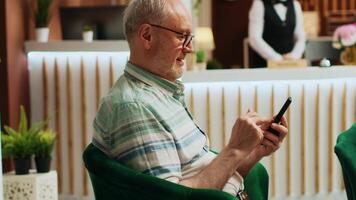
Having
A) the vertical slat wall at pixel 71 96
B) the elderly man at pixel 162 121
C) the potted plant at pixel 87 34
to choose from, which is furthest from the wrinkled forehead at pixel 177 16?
the potted plant at pixel 87 34

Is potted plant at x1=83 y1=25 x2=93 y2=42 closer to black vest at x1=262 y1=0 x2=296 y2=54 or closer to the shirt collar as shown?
black vest at x1=262 y1=0 x2=296 y2=54

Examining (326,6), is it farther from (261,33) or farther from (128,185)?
(128,185)

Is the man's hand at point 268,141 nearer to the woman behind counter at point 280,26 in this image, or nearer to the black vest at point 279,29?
the woman behind counter at point 280,26

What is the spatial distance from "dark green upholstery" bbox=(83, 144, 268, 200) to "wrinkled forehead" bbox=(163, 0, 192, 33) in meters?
0.47

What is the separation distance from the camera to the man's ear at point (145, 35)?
233 cm

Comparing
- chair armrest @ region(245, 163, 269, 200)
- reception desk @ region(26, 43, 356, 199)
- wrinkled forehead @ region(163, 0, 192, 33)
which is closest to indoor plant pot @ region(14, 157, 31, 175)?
reception desk @ region(26, 43, 356, 199)

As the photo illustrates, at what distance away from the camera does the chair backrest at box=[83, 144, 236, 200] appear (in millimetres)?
2158

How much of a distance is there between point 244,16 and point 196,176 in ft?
27.1

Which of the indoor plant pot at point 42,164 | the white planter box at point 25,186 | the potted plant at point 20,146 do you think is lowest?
the white planter box at point 25,186

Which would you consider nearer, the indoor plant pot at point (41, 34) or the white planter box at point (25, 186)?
the white planter box at point (25, 186)

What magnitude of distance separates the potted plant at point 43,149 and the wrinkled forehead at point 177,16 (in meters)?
2.35

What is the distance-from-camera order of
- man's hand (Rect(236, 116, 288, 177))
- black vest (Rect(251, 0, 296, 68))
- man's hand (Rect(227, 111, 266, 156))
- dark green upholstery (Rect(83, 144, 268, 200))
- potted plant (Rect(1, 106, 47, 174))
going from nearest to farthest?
dark green upholstery (Rect(83, 144, 268, 200))
man's hand (Rect(227, 111, 266, 156))
man's hand (Rect(236, 116, 288, 177))
potted plant (Rect(1, 106, 47, 174))
black vest (Rect(251, 0, 296, 68))

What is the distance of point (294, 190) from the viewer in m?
5.13

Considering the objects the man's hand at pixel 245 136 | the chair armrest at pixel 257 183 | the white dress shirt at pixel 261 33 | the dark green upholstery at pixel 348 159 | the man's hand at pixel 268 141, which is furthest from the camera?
the white dress shirt at pixel 261 33
